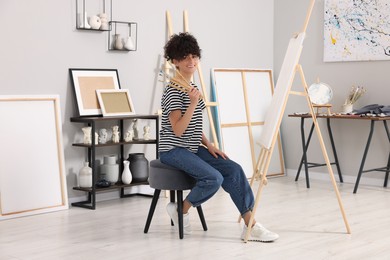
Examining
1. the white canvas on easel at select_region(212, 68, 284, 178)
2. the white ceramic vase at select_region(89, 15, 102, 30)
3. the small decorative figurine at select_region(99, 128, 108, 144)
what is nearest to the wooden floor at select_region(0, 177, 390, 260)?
the small decorative figurine at select_region(99, 128, 108, 144)

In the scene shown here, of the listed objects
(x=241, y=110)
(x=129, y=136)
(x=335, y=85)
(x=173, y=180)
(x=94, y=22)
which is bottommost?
(x=173, y=180)

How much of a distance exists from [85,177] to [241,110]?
81.8 inches

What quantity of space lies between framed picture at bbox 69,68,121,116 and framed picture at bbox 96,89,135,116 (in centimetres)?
5

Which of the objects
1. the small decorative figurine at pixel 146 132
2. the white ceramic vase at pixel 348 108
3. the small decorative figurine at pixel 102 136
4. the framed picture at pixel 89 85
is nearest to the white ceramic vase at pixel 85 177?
the small decorative figurine at pixel 102 136

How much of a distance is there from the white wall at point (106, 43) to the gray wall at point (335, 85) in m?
0.24

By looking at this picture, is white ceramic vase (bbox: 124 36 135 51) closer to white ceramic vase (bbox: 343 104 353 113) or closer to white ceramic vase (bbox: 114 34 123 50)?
white ceramic vase (bbox: 114 34 123 50)

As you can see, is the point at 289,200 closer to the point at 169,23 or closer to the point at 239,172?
the point at 239,172

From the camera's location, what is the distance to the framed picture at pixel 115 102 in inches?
208

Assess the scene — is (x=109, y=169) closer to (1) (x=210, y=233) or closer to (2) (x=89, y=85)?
(2) (x=89, y=85)

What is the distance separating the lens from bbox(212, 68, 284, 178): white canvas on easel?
6.40 m

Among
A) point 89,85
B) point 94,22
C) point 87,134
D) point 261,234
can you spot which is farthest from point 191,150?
point 94,22

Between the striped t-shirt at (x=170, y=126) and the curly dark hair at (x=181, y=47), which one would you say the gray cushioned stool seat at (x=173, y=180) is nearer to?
the striped t-shirt at (x=170, y=126)

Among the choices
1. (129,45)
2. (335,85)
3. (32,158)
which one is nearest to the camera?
(32,158)

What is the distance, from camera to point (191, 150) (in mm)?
4047
